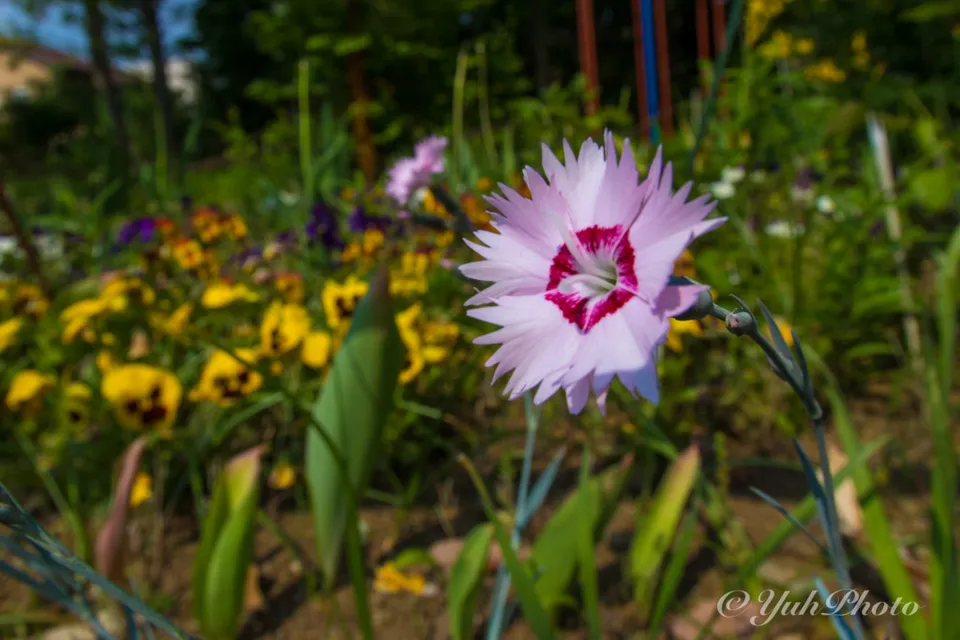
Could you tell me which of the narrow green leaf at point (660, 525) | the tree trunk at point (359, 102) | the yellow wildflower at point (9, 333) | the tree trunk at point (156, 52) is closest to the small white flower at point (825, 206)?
the narrow green leaf at point (660, 525)

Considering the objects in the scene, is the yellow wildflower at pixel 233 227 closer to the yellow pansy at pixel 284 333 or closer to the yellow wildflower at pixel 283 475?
the yellow pansy at pixel 284 333

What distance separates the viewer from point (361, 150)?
516 centimetres

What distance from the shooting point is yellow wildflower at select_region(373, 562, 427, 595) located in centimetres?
111

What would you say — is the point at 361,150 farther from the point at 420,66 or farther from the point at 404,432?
the point at 404,432

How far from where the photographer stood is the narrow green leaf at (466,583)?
0.89 m

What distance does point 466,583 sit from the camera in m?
0.90

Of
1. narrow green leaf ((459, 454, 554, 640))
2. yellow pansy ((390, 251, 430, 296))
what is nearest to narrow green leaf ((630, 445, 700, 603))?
narrow green leaf ((459, 454, 554, 640))

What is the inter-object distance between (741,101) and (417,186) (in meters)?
1.63

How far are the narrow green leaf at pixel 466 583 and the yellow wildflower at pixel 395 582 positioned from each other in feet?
0.67

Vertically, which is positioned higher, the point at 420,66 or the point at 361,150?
the point at 420,66

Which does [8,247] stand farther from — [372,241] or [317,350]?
[317,350]

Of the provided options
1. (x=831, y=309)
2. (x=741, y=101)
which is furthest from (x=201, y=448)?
(x=741, y=101)

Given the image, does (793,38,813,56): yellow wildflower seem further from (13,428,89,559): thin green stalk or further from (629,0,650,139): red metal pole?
(13,428,89,559): thin green stalk

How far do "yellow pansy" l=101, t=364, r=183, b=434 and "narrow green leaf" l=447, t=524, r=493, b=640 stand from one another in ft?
2.17
